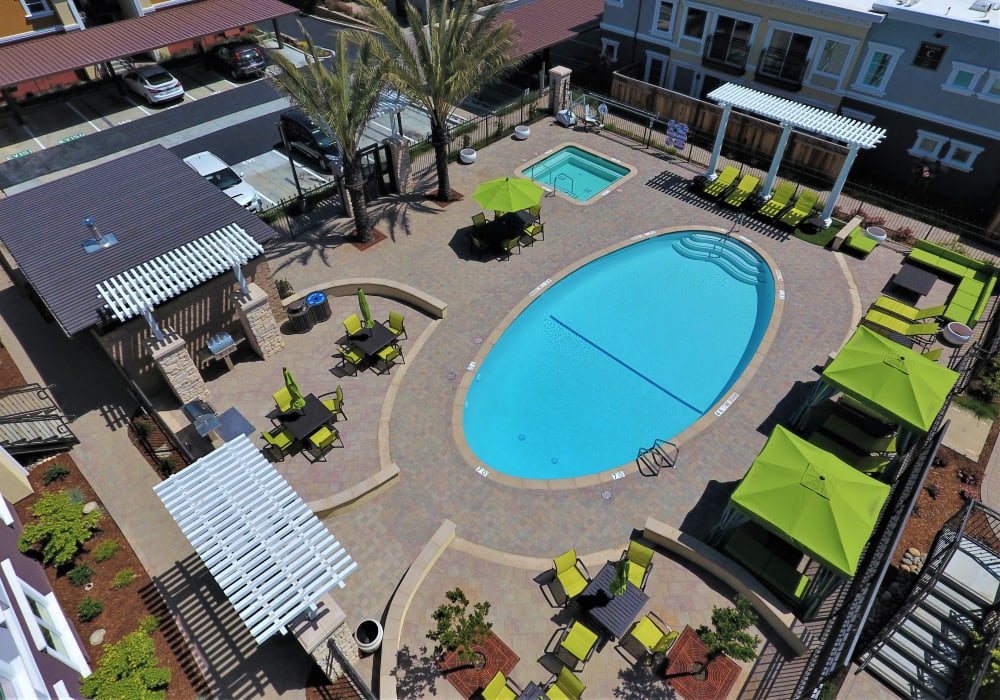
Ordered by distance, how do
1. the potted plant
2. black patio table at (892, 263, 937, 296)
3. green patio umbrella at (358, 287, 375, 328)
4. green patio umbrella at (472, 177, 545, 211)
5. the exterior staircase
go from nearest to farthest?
the potted plant → the exterior staircase → green patio umbrella at (358, 287, 375, 328) → black patio table at (892, 263, 937, 296) → green patio umbrella at (472, 177, 545, 211)

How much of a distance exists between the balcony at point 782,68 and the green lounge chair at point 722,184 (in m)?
6.60

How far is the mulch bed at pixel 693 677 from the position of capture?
12672 mm

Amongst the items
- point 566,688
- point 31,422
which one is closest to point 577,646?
point 566,688

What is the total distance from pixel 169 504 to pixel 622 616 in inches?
435

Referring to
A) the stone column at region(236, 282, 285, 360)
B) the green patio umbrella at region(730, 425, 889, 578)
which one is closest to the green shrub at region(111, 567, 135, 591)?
the stone column at region(236, 282, 285, 360)

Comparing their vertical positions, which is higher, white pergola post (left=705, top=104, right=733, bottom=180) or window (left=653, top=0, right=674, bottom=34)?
window (left=653, top=0, right=674, bottom=34)

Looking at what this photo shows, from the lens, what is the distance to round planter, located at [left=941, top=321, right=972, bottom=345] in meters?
20.2

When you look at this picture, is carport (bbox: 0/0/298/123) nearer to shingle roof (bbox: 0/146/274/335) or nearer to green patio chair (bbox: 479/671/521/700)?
shingle roof (bbox: 0/146/274/335)

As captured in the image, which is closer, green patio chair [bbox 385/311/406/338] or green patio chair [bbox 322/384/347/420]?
green patio chair [bbox 322/384/347/420]

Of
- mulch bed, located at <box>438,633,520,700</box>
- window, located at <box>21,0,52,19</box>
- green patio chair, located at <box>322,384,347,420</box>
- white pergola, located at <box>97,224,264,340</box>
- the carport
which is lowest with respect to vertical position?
mulch bed, located at <box>438,633,520,700</box>

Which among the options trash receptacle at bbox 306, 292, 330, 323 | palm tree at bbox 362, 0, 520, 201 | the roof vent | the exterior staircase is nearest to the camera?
the exterior staircase

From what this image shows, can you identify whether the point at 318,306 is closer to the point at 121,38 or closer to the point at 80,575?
the point at 80,575

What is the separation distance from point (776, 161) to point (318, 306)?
21.1m

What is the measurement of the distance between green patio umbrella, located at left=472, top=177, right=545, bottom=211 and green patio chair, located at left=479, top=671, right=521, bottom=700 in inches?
645
